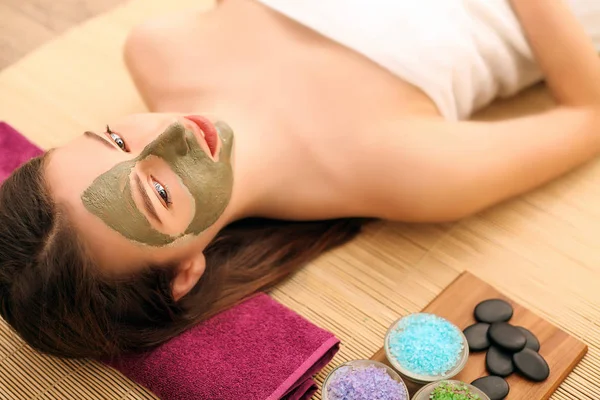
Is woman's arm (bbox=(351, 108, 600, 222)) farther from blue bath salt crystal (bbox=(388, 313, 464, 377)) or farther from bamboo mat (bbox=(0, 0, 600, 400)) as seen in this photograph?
blue bath salt crystal (bbox=(388, 313, 464, 377))

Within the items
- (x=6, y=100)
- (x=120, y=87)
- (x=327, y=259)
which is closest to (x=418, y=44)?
(x=327, y=259)

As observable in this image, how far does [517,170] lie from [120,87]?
3.91ft

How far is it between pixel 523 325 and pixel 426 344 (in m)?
0.24

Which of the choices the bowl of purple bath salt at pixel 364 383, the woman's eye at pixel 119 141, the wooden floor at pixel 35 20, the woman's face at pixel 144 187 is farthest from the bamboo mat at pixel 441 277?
the wooden floor at pixel 35 20

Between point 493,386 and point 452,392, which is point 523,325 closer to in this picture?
point 493,386

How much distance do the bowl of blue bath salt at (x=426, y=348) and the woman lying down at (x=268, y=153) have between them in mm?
264

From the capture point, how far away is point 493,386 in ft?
4.21

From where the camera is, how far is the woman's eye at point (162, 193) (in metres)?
1.24

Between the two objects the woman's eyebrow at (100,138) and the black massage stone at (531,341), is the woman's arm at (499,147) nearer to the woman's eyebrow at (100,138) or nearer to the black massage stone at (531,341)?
the black massage stone at (531,341)

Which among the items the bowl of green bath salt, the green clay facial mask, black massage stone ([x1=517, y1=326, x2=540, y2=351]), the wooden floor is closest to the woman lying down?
the green clay facial mask

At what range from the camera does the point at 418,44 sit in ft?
4.94

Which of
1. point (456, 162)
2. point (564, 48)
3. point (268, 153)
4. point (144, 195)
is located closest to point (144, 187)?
point (144, 195)

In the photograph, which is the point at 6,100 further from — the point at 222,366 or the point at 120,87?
the point at 222,366

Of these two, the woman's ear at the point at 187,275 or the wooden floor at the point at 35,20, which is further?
the wooden floor at the point at 35,20
